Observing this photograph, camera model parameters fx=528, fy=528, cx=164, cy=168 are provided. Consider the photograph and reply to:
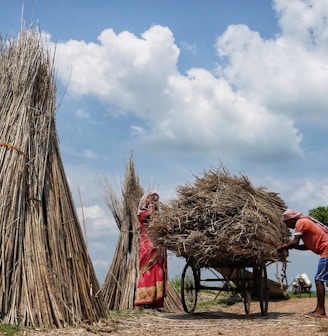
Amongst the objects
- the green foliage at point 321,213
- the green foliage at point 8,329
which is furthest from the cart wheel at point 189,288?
the green foliage at point 321,213

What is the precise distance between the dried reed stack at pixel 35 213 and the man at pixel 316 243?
2.27m

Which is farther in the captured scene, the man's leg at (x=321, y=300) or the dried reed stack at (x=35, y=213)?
the man's leg at (x=321, y=300)

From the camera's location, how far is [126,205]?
798 centimetres

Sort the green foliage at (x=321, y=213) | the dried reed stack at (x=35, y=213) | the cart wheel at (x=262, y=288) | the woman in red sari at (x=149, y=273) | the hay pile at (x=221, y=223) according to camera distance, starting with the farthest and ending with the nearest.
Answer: the green foliage at (x=321, y=213) < the woman in red sari at (x=149, y=273) < the cart wheel at (x=262, y=288) < the hay pile at (x=221, y=223) < the dried reed stack at (x=35, y=213)

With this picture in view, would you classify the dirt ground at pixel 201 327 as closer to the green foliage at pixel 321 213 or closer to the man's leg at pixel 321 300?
the man's leg at pixel 321 300

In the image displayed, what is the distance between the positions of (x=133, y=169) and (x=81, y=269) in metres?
3.18

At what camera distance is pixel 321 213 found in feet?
38.5

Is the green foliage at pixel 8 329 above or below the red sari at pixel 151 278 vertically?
below

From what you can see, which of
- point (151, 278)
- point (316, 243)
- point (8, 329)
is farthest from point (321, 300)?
point (8, 329)

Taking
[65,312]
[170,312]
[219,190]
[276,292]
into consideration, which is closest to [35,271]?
[65,312]

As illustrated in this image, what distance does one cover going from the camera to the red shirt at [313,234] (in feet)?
19.2

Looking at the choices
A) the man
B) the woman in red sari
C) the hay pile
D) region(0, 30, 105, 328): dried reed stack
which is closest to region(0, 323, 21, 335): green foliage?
region(0, 30, 105, 328): dried reed stack

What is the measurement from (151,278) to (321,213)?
19.7 feet

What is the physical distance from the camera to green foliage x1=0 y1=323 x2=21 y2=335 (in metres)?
4.37
